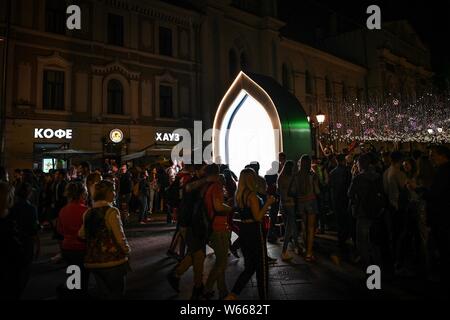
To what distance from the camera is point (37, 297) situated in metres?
5.13

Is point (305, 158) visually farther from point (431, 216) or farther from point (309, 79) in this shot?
point (309, 79)

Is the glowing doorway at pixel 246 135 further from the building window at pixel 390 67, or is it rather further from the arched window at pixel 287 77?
the building window at pixel 390 67

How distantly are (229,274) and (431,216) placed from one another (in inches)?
124

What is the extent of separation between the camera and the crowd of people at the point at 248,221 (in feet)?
12.2

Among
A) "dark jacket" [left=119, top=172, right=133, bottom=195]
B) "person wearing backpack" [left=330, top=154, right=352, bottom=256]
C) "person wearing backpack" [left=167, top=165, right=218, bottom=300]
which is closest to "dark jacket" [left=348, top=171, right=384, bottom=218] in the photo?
"person wearing backpack" [left=330, top=154, right=352, bottom=256]

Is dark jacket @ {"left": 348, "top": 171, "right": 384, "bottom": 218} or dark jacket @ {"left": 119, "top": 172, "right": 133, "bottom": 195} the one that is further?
dark jacket @ {"left": 119, "top": 172, "right": 133, "bottom": 195}

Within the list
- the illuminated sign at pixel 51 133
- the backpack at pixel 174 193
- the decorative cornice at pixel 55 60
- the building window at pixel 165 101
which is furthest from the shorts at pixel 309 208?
the building window at pixel 165 101

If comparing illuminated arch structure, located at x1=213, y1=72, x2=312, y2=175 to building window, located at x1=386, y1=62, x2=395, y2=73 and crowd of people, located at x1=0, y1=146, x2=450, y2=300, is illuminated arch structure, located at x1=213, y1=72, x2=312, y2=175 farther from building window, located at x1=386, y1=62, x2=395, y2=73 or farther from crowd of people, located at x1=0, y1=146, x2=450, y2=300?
building window, located at x1=386, y1=62, x2=395, y2=73

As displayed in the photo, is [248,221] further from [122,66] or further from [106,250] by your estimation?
[122,66]

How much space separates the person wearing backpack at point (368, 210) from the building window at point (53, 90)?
53.1ft

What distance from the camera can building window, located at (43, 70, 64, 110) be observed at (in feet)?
58.3

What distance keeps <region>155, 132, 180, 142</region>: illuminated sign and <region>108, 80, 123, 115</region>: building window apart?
8.02ft

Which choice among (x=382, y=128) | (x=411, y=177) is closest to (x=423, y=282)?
(x=411, y=177)

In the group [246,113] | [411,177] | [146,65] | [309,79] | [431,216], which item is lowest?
[431,216]
